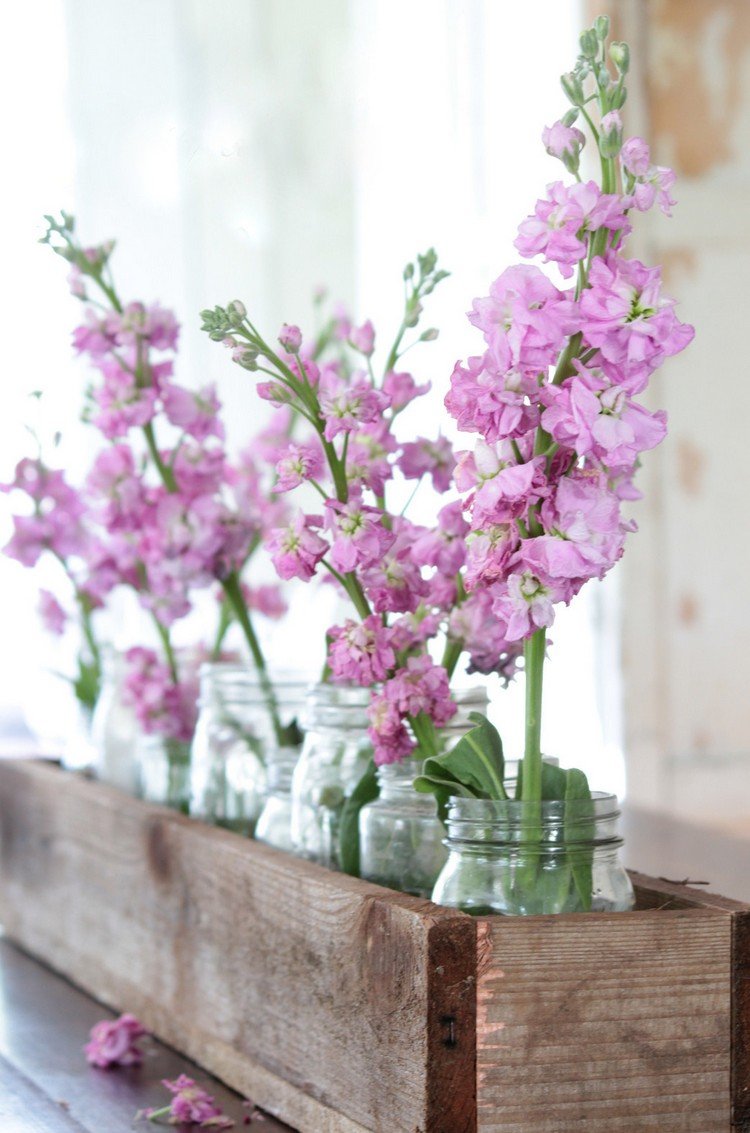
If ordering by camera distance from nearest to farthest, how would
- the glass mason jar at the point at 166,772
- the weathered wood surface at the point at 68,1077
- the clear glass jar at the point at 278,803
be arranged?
the weathered wood surface at the point at 68,1077, the clear glass jar at the point at 278,803, the glass mason jar at the point at 166,772

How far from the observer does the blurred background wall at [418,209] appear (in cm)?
329

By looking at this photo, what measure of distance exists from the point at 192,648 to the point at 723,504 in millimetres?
2059

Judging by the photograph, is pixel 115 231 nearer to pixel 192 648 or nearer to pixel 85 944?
pixel 192 648

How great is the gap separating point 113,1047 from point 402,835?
31 centimetres

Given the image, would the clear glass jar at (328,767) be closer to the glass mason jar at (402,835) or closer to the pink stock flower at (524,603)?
the glass mason jar at (402,835)

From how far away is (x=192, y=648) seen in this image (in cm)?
145

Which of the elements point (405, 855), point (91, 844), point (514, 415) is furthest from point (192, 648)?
point (514, 415)

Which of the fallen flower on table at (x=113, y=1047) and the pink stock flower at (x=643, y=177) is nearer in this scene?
the pink stock flower at (x=643, y=177)

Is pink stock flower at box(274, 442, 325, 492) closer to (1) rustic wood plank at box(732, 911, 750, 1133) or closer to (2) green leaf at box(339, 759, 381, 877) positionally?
(2) green leaf at box(339, 759, 381, 877)

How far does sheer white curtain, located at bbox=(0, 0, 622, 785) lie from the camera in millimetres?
3379

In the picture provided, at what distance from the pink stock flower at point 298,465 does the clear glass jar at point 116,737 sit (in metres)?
0.59

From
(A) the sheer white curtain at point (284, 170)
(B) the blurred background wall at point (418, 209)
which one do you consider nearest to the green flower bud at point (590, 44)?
(B) the blurred background wall at point (418, 209)

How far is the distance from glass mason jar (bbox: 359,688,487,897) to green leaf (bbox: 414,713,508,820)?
0.06 metres

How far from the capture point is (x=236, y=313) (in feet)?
2.64
